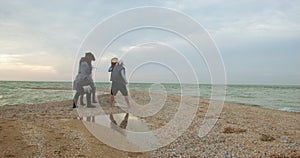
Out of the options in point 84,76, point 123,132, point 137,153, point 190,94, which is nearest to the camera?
point 137,153

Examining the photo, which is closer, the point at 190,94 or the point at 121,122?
the point at 121,122

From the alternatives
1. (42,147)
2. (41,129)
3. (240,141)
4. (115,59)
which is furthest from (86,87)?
(240,141)

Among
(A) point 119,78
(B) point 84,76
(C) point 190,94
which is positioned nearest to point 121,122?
(A) point 119,78

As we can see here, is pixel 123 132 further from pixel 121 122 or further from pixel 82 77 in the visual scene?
pixel 82 77

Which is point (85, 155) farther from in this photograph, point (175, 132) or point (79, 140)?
point (175, 132)

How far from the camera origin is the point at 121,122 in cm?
875

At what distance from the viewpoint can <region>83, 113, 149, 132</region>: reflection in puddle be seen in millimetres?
8006

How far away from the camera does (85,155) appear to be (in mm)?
5277

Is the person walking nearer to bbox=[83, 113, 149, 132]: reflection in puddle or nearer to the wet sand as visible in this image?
bbox=[83, 113, 149, 132]: reflection in puddle

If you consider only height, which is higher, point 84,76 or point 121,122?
point 84,76

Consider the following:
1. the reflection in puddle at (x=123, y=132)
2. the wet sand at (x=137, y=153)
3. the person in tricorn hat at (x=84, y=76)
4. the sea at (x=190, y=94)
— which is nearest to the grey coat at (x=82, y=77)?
the person in tricorn hat at (x=84, y=76)

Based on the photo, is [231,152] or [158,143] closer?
[231,152]

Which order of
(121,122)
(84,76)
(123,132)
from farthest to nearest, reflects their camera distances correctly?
(84,76), (121,122), (123,132)

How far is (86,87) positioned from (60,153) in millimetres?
7128
